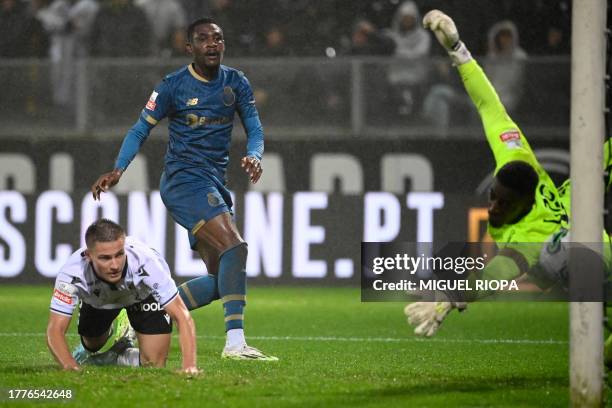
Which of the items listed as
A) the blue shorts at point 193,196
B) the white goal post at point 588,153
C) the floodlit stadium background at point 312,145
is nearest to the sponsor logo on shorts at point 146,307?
the blue shorts at point 193,196

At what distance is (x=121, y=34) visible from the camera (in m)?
15.3

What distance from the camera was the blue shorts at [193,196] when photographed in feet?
26.3

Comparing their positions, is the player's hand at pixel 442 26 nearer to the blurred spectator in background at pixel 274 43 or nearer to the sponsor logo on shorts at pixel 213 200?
the sponsor logo on shorts at pixel 213 200

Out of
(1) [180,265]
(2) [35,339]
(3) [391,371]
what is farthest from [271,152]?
(3) [391,371]

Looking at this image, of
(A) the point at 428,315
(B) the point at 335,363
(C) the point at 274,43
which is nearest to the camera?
(A) the point at 428,315

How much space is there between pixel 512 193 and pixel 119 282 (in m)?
2.31

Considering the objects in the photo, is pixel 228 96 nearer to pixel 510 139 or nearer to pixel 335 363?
pixel 335 363

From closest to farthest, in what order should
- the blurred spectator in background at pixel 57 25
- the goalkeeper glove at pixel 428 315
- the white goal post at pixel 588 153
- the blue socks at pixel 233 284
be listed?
1. the white goal post at pixel 588 153
2. the goalkeeper glove at pixel 428 315
3. the blue socks at pixel 233 284
4. the blurred spectator in background at pixel 57 25

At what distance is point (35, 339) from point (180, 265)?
4497 millimetres

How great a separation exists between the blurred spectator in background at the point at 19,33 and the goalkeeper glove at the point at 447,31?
33.4 feet

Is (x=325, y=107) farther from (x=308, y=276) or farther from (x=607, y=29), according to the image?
(x=607, y=29)

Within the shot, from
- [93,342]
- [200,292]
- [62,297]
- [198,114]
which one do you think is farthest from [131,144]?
[62,297]

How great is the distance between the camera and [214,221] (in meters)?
7.98

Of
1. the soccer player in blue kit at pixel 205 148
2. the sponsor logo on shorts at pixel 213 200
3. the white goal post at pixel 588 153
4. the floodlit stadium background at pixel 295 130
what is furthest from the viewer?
the floodlit stadium background at pixel 295 130
